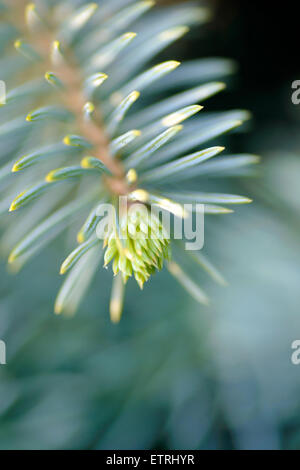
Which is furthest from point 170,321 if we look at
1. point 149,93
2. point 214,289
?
point 149,93

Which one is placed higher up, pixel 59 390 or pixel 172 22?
pixel 172 22

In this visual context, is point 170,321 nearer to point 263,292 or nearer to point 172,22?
point 263,292

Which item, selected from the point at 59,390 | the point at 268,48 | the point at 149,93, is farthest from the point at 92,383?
the point at 268,48

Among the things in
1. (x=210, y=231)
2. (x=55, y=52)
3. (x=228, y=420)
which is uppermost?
(x=55, y=52)

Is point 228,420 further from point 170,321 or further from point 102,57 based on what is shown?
point 102,57

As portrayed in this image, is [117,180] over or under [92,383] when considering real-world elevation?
over

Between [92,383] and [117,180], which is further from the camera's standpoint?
[92,383]
